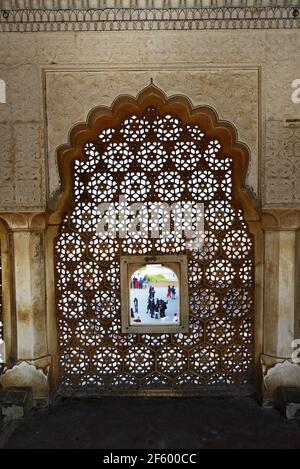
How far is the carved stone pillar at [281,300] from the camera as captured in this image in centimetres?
427

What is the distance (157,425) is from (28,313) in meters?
1.56

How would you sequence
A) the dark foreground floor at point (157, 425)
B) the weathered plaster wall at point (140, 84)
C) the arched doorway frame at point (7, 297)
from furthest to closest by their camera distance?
the arched doorway frame at point (7, 297) < the weathered plaster wall at point (140, 84) < the dark foreground floor at point (157, 425)

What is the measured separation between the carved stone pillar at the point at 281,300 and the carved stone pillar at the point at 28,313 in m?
2.11

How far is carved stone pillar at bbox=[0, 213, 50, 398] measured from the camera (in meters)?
4.32

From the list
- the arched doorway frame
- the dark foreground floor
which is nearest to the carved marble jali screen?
the dark foreground floor

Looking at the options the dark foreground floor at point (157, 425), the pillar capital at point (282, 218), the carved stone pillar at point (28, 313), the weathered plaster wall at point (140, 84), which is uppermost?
the weathered plaster wall at point (140, 84)

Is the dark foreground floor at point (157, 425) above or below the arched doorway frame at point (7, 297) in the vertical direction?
below

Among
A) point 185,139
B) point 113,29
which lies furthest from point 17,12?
point 185,139

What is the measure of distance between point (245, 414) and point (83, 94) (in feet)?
10.7

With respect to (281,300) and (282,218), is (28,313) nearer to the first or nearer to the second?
(281,300)

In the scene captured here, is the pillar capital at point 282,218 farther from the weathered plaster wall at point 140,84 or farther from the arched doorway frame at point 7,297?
the arched doorway frame at point 7,297

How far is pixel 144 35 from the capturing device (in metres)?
4.05

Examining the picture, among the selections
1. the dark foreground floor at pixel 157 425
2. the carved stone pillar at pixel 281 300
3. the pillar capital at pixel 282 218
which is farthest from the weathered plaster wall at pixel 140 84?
the dark foreground floor at pixel 157 425

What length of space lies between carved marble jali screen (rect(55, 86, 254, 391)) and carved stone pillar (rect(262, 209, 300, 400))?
0.27m
